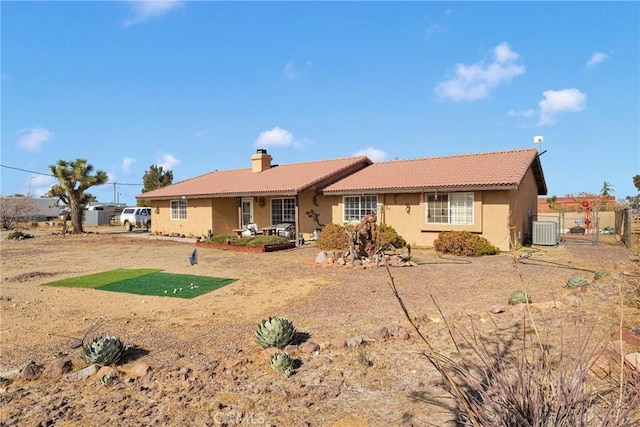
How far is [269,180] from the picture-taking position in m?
23.4

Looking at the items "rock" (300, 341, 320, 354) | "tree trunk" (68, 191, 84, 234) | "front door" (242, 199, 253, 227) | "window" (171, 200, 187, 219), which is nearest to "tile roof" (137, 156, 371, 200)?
"window" (171, 200, 187, 219)

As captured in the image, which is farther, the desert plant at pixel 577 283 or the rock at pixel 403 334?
the desert plant at pixel 577 283

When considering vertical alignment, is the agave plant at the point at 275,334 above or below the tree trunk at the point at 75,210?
below

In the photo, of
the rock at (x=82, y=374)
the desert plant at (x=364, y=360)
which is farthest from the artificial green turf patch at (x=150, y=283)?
the desert plant at (x=364, y=360)

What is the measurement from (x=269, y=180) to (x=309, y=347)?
1869cm

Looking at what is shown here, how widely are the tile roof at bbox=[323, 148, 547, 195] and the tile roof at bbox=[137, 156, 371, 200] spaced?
3.58 feet

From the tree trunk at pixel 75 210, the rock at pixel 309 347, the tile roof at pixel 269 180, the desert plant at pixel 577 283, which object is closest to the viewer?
the rock at pixel 309 347

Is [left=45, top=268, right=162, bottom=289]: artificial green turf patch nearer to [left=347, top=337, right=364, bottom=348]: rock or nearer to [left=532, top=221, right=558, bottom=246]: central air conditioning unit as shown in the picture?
[left=347, top=337, right=364, bottom=348]: rock

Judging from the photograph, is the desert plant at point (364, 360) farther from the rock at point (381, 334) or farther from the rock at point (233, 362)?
the rock at point (233, 362)

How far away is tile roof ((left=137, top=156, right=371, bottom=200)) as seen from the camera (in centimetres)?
2083

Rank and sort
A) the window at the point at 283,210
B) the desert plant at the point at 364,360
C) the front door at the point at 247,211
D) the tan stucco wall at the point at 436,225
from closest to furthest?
the desert plant at the point at 364,360 → the tan stucco wall at the point at 436,225 → the window at the point at 283,210 → the front door at the point at 247,211

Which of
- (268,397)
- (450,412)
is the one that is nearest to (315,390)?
(268,397)

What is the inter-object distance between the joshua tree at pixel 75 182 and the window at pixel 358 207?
1945 cm

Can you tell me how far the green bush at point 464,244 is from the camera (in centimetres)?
1451
